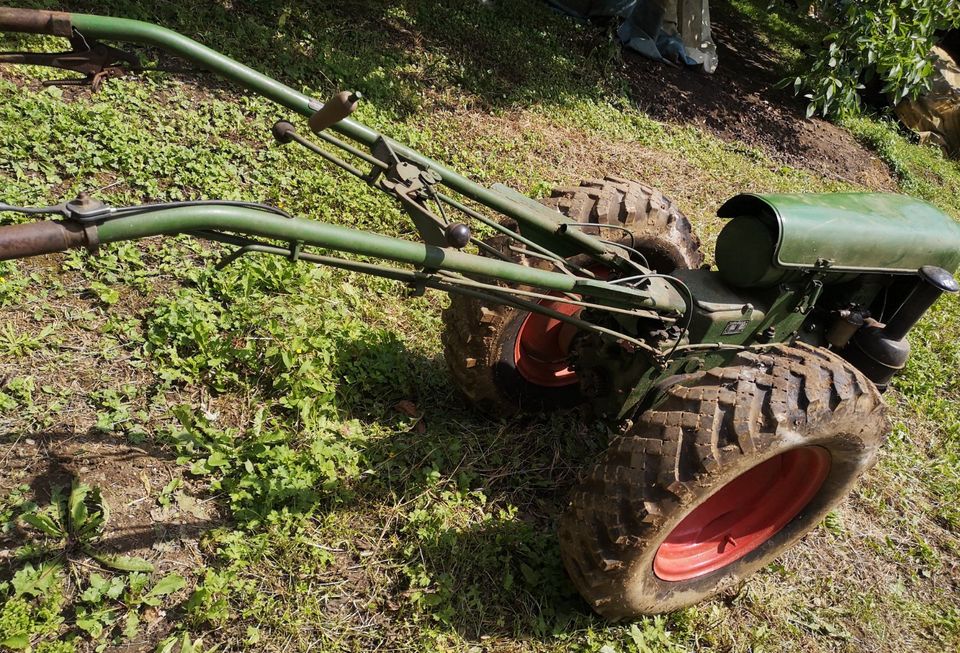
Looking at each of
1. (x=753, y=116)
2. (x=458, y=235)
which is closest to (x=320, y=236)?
(x=458, y=235)

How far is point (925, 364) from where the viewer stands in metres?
4.55

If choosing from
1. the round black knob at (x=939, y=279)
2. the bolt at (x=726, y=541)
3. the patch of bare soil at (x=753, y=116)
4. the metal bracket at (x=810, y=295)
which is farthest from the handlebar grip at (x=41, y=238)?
the patch of bare soil at (x=753, y=116)

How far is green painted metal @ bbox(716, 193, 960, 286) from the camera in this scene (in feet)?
7.97

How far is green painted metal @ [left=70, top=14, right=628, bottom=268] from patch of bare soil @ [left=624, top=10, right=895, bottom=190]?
17.3 ft

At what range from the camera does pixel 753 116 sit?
8.03m

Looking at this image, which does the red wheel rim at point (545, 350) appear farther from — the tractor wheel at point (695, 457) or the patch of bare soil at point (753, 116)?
the patch of bare soil at point (753, 116)

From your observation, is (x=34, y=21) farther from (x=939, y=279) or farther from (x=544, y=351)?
(x=939, y=279)

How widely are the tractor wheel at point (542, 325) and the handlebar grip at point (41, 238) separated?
168 cm

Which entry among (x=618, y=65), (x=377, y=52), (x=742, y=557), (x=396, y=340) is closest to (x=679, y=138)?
(x=618, y=65)

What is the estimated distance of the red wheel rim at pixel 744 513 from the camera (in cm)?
269

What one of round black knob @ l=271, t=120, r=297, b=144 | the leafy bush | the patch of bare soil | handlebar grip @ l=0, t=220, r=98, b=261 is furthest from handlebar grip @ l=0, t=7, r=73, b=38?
the leafy bush

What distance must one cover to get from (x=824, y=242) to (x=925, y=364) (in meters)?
2.78

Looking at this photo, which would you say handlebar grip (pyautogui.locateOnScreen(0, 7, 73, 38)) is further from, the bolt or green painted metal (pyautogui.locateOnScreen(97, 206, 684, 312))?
the bolt

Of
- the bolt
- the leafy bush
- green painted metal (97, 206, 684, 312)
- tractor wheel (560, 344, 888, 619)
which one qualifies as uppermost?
the leafy bush
